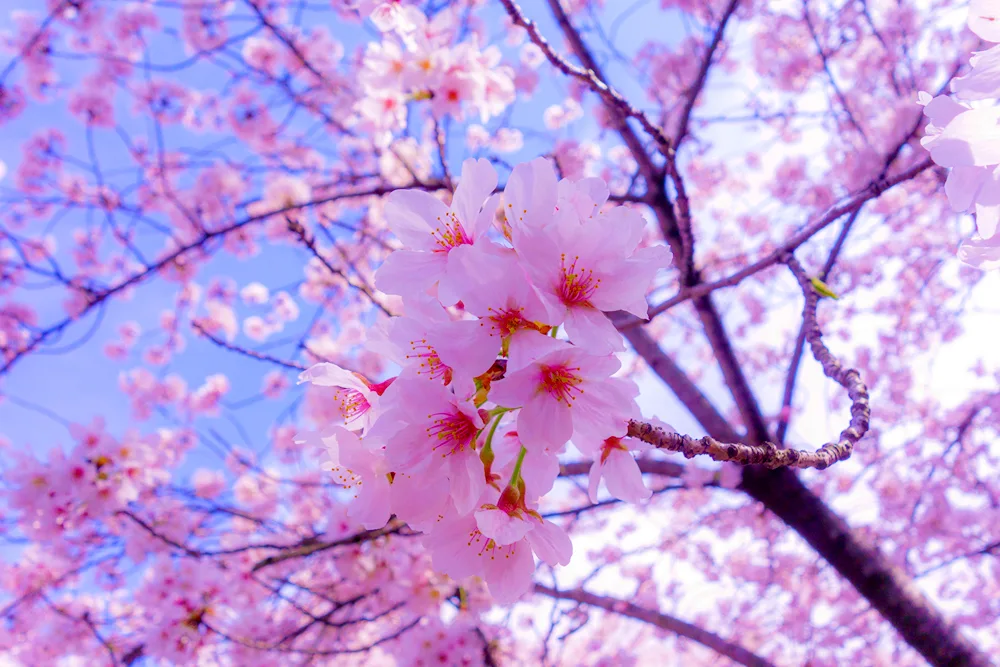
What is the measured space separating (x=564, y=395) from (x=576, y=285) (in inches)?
6.8

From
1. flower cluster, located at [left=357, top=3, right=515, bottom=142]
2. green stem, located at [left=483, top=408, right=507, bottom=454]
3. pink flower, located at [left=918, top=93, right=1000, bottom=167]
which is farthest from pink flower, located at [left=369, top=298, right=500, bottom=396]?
flower cluster, located at [left=357, top=3, right=515, bottom=142]

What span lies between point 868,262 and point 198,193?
26.3ft

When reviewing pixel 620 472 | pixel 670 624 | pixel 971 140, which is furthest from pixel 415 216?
pixel 670 624

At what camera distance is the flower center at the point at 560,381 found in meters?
0.81

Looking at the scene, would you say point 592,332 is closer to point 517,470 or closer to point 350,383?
point 517,470

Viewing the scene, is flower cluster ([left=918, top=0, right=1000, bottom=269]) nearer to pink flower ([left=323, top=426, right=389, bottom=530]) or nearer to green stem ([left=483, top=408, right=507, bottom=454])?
green stem ([left=483, top=408, right=507, bottom=454])

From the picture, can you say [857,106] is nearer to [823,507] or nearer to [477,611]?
[823,507]

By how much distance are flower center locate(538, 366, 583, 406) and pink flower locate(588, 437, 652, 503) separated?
0.84ft

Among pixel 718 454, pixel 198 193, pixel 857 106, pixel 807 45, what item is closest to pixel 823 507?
pixel 718 454

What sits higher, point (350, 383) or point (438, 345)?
point (350, 383)

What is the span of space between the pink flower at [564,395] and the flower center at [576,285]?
10cm

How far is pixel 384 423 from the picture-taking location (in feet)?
2.62

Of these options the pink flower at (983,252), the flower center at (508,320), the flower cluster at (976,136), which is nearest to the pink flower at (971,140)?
the flower cluster at (976,136)

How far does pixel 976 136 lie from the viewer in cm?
73
